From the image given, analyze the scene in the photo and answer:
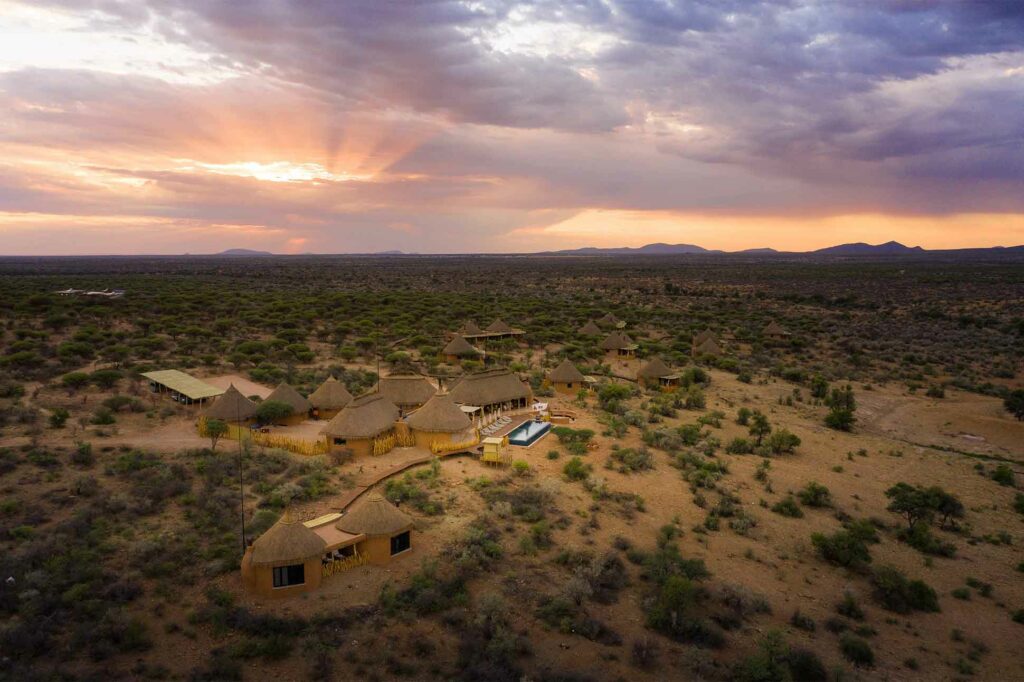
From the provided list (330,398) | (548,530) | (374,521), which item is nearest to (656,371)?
(330,398)

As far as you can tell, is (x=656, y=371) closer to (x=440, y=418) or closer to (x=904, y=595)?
(x=440, y=418)

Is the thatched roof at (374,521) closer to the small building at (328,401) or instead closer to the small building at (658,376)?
the small building at (328,401)

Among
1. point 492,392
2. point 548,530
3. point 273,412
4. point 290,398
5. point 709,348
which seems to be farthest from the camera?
point 709,348

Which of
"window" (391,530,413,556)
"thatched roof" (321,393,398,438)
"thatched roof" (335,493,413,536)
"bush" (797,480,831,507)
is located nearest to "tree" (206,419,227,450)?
"thatched roof" (321,393,398,438)

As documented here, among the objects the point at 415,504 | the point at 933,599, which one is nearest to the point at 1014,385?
the point at 933,599

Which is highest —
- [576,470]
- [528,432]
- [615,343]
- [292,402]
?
[615,343]

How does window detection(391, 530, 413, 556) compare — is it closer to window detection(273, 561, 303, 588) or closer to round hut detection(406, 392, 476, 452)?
window detection(273, 561, 303, 588)

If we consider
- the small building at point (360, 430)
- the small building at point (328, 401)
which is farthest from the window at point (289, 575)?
the small building at point (328, 401)
